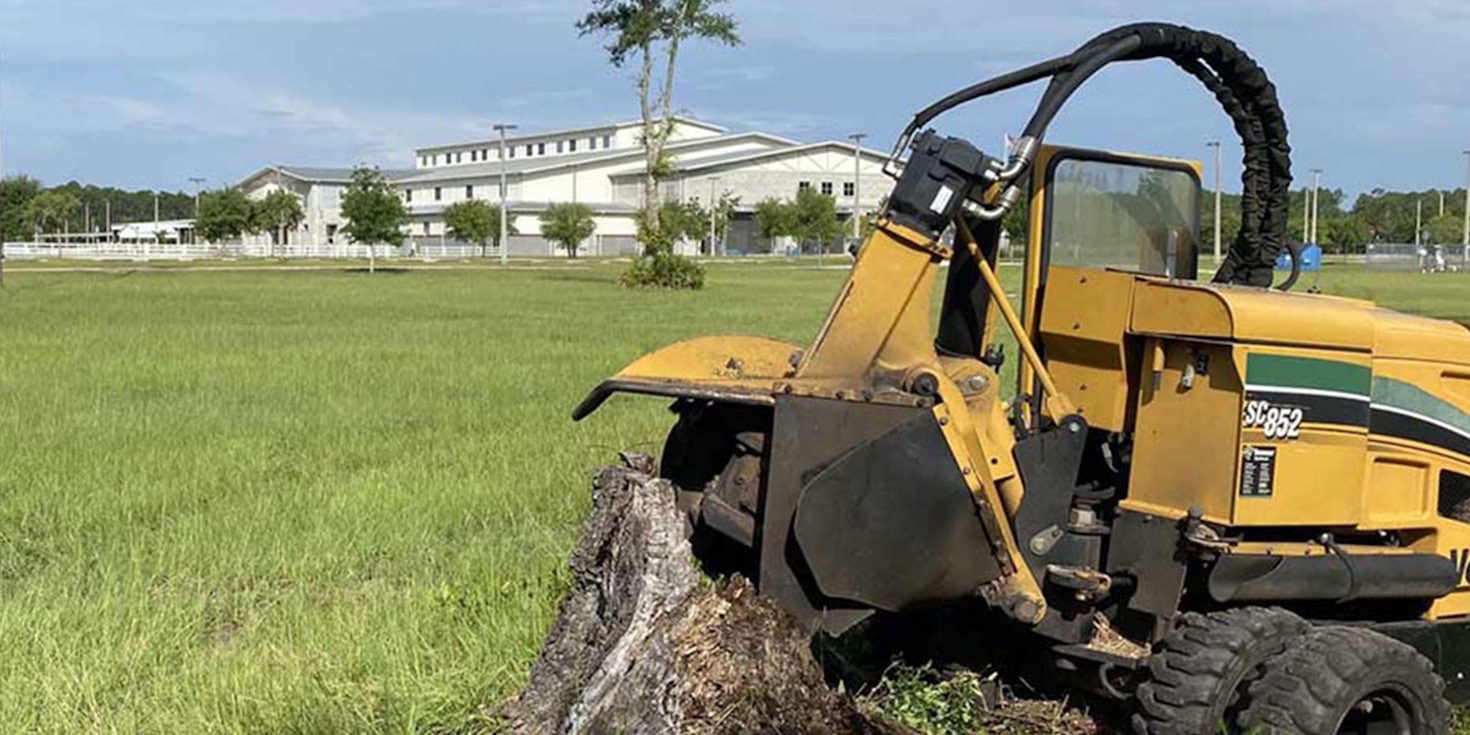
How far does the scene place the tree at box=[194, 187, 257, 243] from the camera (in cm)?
10175

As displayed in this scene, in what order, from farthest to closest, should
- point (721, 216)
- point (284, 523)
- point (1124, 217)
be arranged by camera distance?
point (721, 216), point (284, 523), point (1124, 217)

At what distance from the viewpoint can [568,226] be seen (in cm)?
9412

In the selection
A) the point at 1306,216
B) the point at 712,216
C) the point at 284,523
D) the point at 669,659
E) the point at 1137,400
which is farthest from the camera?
the point at 712,216

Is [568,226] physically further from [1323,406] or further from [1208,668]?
[1208,668]

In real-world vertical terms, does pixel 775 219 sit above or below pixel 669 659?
above

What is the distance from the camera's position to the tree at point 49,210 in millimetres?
123188

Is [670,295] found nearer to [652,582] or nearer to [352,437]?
[352,437]

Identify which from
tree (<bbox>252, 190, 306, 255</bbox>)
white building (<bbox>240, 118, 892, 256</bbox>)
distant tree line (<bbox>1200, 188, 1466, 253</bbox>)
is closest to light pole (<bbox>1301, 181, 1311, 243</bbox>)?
distant tree line (<bbox>1200, 188, 1466, 253</bbox>)

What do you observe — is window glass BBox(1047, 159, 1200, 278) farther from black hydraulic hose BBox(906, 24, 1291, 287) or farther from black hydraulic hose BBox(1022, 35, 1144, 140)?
black hydraulic hose BBox(1022, 35, 1144, 140)

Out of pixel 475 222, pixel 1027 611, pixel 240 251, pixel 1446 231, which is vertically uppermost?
pixel 1446 231

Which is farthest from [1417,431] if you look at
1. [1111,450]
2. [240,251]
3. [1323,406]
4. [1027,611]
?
[240,251]

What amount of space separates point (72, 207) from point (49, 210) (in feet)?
21.8

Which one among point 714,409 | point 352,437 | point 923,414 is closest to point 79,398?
point 352,437

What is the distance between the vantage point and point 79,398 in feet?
44.1
